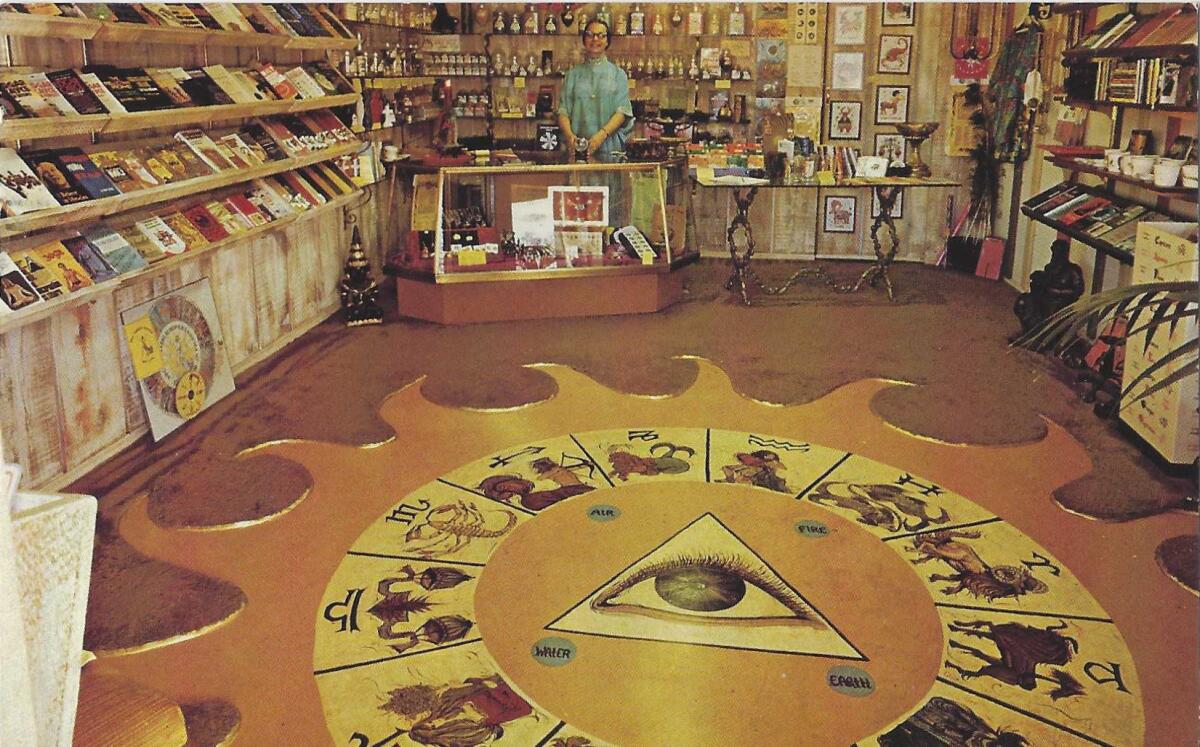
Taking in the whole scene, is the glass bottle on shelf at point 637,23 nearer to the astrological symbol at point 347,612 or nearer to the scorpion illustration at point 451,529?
the scorpion illustration at point 451,529

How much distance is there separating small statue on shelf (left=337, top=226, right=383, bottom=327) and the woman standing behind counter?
1951 millimetres

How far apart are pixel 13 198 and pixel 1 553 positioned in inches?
130

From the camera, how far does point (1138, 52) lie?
213 inches

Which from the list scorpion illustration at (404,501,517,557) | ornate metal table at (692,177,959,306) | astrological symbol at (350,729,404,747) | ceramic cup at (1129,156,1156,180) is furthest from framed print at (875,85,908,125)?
astrological symbol at (350,729,404,747)

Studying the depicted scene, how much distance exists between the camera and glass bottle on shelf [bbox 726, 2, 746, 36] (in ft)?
31.3

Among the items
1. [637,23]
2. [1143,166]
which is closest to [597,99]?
[637,23]

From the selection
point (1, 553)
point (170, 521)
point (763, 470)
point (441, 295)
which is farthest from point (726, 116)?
point (1, 553)

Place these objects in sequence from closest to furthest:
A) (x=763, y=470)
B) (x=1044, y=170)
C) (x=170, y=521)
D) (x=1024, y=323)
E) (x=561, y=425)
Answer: (x=170, y=521), (x=763, y=470), (x=561, y=425), (x=1024, y=323), (x=1044, y=170)

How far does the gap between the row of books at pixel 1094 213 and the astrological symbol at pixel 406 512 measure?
402 centimetres

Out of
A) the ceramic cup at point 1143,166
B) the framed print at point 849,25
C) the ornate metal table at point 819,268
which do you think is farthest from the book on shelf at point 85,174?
the framed print at point 849,25

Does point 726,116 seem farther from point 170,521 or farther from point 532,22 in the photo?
point 170,521

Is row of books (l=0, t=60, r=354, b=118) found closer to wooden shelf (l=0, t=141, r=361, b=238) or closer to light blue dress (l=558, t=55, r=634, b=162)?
wooden shelf (l=0, t=141, r=361, b=238)

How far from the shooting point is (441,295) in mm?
7266

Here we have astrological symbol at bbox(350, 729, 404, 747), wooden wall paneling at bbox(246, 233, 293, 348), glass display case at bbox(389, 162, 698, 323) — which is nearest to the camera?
astrological symbol at bbox(350, 729, 404, 747)
